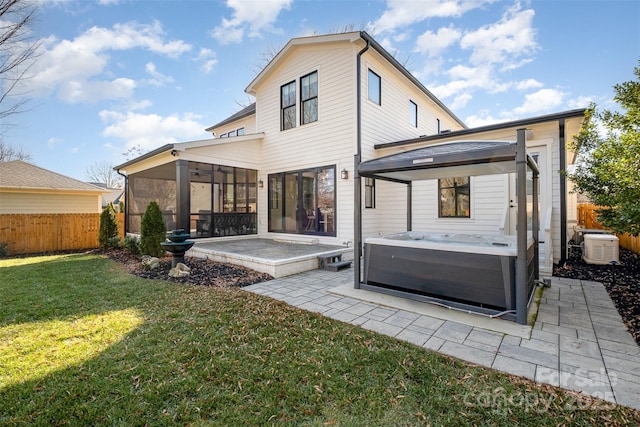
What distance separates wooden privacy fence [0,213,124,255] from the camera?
9.18 meters

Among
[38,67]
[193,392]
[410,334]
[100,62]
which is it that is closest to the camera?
[193,392]

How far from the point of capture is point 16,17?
23.1 feet

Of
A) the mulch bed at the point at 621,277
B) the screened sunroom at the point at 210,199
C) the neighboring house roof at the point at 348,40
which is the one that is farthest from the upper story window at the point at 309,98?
the mulch bed at the point at 621,277

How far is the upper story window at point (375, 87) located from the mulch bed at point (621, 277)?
5962mm

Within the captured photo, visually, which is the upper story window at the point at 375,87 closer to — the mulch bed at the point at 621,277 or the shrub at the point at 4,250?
the mulch bed at the point at 621,277

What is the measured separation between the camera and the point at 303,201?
8.95 meters

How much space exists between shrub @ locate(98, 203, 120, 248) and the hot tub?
916 cm

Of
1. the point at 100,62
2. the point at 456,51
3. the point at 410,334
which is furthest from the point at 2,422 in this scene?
the point at 456,51

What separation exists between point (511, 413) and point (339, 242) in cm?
619

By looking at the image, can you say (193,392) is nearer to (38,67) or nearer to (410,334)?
(410,334)

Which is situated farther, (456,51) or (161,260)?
(456,51)

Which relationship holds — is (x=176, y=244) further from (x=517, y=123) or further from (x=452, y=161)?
(x=517, y=123)

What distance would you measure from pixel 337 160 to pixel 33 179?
40.8 ft

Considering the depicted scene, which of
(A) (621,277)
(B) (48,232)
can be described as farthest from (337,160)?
(B) (48,232)
